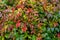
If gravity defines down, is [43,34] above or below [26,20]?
below

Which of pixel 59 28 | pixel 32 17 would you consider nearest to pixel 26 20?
pixel 32 17

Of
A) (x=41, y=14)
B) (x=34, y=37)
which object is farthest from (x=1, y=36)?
(x=41, y=14)

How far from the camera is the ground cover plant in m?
3.51

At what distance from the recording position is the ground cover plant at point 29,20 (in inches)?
138

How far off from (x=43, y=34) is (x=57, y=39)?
1.05 feet

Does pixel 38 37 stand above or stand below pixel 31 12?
below

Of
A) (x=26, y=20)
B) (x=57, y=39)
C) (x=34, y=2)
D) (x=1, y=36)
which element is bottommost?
(x=57, y=39)

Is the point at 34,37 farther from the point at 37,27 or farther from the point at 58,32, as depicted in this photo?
the point at 58,32

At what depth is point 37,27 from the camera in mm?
3604

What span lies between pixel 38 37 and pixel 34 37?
2.9 inches

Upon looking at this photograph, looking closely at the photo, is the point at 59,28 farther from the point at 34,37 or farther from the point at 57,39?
the point at 34,37

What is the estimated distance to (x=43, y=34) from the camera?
3.61 meters

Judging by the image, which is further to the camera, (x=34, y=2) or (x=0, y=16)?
(x=34, y=2)

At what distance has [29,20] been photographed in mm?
3557
